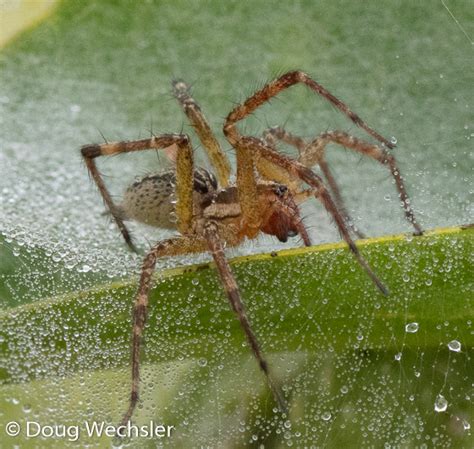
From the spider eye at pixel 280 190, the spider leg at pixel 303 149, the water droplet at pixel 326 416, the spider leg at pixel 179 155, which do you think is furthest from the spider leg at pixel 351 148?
the water droplet at pixel 326 416

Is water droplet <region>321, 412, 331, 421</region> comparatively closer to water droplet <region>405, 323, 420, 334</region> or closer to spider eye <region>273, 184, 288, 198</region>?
water droplet <region>405, 323, 420, 334</region>

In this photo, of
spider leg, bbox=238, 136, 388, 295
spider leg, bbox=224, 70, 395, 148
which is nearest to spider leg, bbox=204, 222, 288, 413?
spider leg, bbox=238, 136, 388, 295

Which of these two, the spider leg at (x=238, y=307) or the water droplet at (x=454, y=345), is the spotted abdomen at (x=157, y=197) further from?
the water droplet at (x=454, y=345)

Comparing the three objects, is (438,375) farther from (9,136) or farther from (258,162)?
(9,136)

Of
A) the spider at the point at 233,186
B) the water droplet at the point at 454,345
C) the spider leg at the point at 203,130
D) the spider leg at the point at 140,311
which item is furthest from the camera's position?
the spider leg at the point at 203,130

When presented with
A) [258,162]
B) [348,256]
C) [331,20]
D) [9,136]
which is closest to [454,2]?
[331,20]

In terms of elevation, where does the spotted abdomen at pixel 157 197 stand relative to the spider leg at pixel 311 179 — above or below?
above

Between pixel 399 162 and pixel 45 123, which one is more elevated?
pixel 45 123
